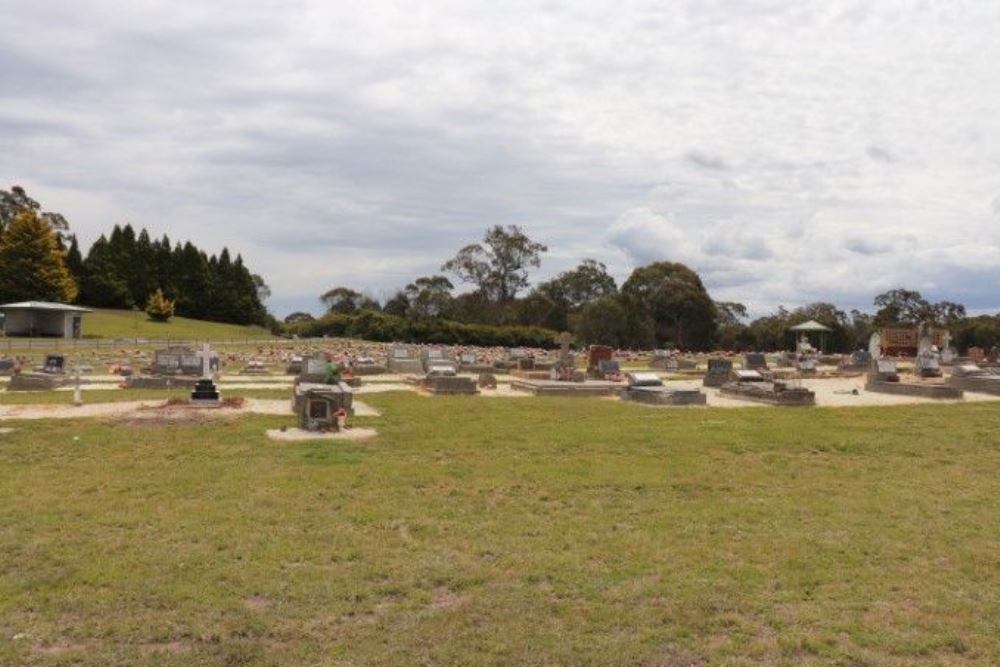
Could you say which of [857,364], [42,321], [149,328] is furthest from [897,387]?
[149,328]

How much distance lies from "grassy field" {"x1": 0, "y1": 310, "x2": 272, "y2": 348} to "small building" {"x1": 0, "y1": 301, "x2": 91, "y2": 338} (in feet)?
7.68

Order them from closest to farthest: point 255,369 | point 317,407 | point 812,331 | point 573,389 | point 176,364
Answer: point 317,407, point 573,389, point 176,364, point 255,369, point 812,331

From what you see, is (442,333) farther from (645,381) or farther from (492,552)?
(492,552)

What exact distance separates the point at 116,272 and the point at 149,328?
1412cm

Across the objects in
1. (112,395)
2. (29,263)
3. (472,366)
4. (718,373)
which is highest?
(29,263)

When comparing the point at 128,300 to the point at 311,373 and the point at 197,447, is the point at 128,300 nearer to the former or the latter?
the point at 311,373

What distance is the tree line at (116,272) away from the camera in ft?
232

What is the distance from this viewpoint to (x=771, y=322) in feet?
252

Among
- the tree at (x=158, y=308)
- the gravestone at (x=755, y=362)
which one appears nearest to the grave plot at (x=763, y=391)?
the gravestone at (x=755, y=362)

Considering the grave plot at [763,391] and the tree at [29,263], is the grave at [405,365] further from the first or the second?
the tree at [29,263]

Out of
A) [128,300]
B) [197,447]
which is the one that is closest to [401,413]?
[197,447]

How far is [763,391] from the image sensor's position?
24438mm

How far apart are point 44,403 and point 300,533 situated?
48.0ft

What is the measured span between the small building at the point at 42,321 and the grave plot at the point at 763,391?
50365 millimetres
